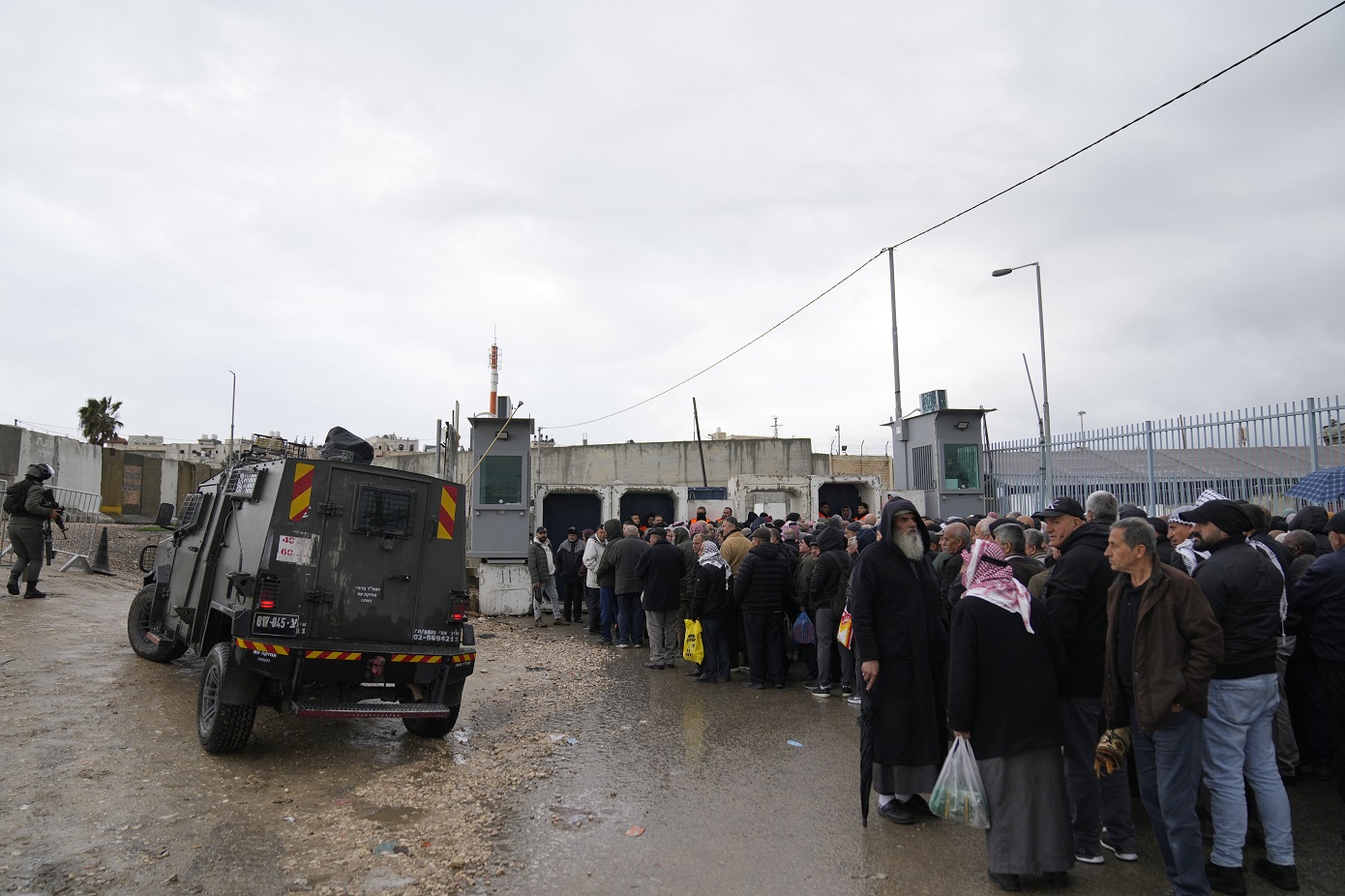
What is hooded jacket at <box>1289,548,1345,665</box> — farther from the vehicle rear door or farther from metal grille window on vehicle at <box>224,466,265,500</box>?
metal grille window on vehicle at <box>224,466,265,500</box>

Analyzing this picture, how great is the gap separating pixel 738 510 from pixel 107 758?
16083mm

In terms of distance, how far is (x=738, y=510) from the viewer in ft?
68.7

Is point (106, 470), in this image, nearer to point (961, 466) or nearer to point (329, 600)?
point (329, 600)

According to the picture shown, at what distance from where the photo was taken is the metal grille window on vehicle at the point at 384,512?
22.0 ft

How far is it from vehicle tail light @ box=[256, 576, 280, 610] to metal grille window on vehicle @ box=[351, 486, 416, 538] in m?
0.72

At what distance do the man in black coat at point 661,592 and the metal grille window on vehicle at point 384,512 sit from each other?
170 inches

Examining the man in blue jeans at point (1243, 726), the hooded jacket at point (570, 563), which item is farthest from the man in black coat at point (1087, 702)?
the hooded jacket at point (570, 563)

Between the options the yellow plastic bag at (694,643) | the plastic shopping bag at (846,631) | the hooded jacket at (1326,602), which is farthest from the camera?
the yellow plastic bag at (694,643)

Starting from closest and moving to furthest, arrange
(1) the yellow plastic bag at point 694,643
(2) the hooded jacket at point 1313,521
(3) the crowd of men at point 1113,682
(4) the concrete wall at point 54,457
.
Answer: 1. (3) the crowd of men at point 1113,682
2. (2) the hooded jacket at point 1313,521
3. (1) the yellow plastic bag at point 694,643
4. (4) the concrete wall at point 54,457

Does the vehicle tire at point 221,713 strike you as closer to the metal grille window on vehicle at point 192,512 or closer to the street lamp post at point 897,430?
the metal grille window on vehicle at point 192,512

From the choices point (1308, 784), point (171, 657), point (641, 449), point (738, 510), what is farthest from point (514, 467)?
point (641, 449)

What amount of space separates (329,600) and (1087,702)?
5.28m

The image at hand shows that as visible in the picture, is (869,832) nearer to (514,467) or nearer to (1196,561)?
(1196,561)

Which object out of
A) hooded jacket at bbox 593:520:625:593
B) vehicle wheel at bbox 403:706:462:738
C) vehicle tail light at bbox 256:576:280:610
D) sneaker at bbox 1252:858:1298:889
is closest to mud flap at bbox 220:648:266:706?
vehicle tail light at bbox 256:576:280:610
